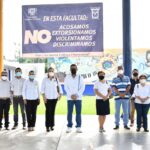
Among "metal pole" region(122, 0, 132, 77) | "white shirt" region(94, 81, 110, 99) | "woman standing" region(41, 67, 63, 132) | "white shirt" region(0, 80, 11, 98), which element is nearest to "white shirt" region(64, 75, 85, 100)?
"woman standing" region(41, 67, 63, 132)

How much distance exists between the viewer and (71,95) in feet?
33.6

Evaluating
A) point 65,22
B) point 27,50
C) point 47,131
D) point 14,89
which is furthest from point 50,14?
point 47,131

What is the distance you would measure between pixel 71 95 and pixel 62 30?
10.9ft

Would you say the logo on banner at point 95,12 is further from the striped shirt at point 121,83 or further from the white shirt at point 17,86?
the white shirt at point 17,86

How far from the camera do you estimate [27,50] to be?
13102 millimetres

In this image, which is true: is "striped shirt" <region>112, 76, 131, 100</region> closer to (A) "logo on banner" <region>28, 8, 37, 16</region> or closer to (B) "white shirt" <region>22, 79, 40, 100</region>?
(B) "white shirt" <region>22, 79, 40, 100</region>

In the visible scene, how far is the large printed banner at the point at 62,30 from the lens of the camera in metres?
12.8

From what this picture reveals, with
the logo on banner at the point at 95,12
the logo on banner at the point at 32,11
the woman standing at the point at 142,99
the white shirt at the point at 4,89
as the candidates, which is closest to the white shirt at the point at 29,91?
the white shirt at the point at 4,89

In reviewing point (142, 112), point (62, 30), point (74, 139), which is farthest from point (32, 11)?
point (74, 139)

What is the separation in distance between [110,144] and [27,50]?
18.4 feet

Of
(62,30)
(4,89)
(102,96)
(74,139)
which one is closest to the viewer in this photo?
(74,139)

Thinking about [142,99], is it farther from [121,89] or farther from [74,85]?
[74,85]

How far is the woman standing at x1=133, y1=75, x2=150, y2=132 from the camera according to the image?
10156 mm

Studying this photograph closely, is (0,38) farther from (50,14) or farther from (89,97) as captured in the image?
(89,97)
